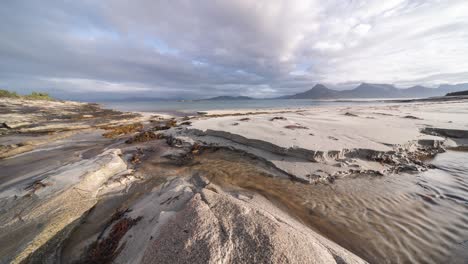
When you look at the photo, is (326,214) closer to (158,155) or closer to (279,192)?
(279,192)

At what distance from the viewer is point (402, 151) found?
258 inches

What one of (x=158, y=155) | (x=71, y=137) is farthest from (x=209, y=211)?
(x=71, y=137)

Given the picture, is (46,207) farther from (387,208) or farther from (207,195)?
(387,208)

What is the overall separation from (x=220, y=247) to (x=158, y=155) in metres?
6.57

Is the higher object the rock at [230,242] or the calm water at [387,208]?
Result: the rock at [230,242]

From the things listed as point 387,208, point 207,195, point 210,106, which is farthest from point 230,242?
point 210,106

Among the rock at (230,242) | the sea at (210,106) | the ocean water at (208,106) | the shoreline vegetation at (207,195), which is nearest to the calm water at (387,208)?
the shoreline vegetation at (207,195)

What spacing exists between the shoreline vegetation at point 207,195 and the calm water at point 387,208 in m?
0.05

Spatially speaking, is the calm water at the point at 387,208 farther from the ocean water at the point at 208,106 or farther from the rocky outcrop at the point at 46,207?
the ocean water at the point at 208,106

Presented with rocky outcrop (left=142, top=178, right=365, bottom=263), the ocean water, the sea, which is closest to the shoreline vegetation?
rocky outcrop (left=142, top=178, right=365, bottom=263)

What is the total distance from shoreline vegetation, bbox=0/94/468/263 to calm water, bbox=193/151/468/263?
47 millimetres

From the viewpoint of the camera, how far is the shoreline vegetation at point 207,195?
2.33m

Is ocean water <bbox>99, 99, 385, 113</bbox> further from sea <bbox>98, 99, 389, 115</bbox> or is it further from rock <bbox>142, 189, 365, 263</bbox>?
rock <bbox>142, 189, 365, 263</bbox>

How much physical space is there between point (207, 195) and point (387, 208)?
426 centimetres
